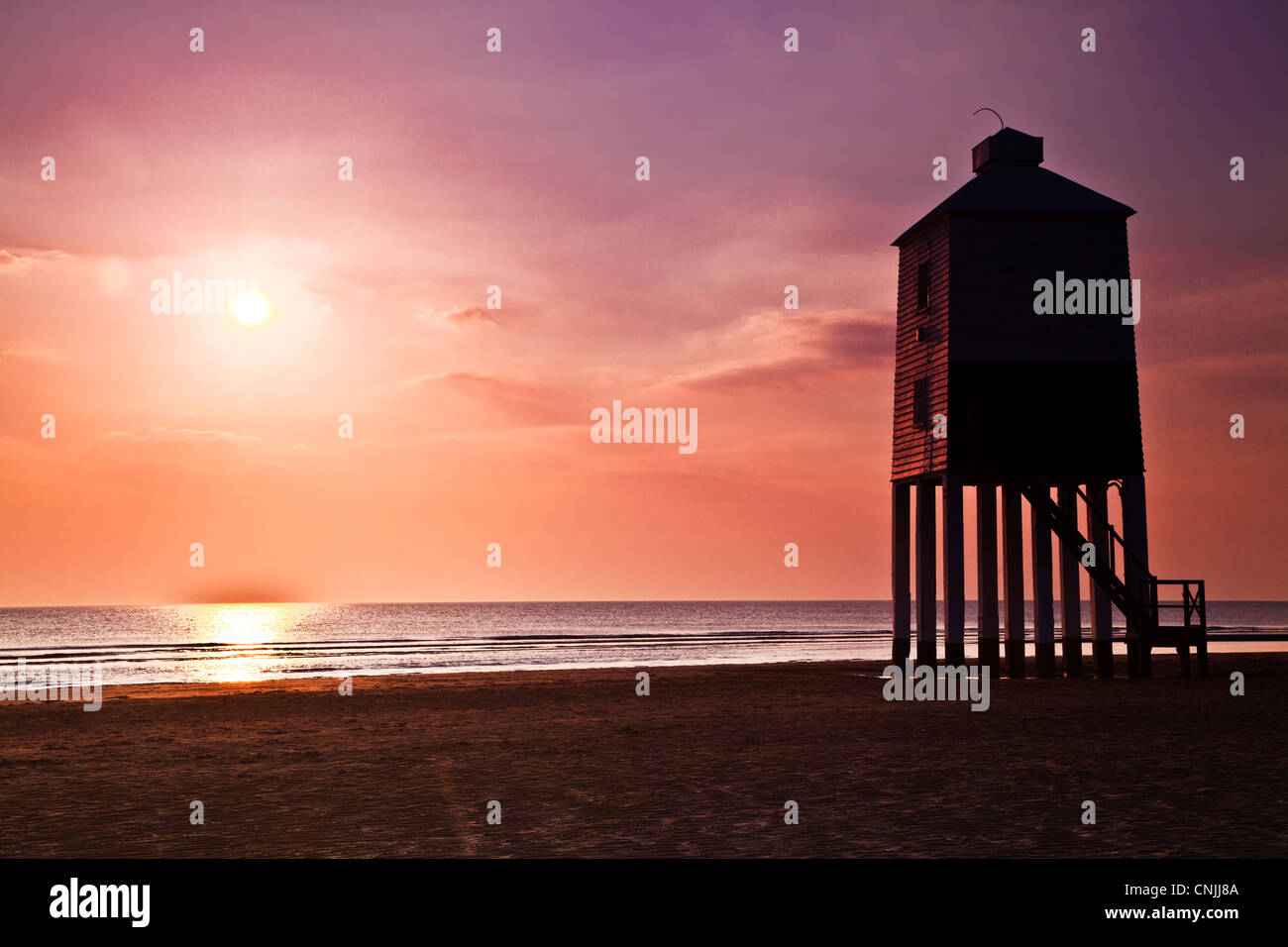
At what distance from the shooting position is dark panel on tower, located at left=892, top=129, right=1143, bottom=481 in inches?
1055

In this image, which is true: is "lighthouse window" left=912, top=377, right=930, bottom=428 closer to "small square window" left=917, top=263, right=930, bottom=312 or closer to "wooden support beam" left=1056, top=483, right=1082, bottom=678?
"small square window" left=917, top=263, right=930, bottom=312

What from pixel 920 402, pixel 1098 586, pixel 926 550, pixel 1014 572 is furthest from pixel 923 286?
pixel 1098 586

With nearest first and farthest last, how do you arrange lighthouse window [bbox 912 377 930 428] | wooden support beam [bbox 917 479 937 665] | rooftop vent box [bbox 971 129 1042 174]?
lighthouse window [bbox 912 377 930 428], wooden support beam [bbox 917 479 937 665], rooftop vent box [bbox 971 129 1042 174]

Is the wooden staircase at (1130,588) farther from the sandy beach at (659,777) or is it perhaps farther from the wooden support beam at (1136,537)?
the sandy beach at (659,777)

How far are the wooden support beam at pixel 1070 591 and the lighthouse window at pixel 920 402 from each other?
4.26 m

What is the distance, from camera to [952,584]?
2730 cm

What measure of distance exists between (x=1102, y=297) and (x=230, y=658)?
4548 cm

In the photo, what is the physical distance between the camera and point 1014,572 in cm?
2933

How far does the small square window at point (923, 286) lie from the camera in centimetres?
2839

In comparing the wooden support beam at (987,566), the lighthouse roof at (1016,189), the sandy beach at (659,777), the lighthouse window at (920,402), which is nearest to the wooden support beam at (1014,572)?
the wooden support beam at (987,566)

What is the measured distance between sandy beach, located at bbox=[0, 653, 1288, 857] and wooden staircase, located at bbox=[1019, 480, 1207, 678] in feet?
11.3

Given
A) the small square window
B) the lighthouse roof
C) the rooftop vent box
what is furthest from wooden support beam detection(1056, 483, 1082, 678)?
the rooftop vent box

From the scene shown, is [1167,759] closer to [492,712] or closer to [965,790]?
[965,790]

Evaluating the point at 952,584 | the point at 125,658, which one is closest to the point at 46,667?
the point at 125,658
